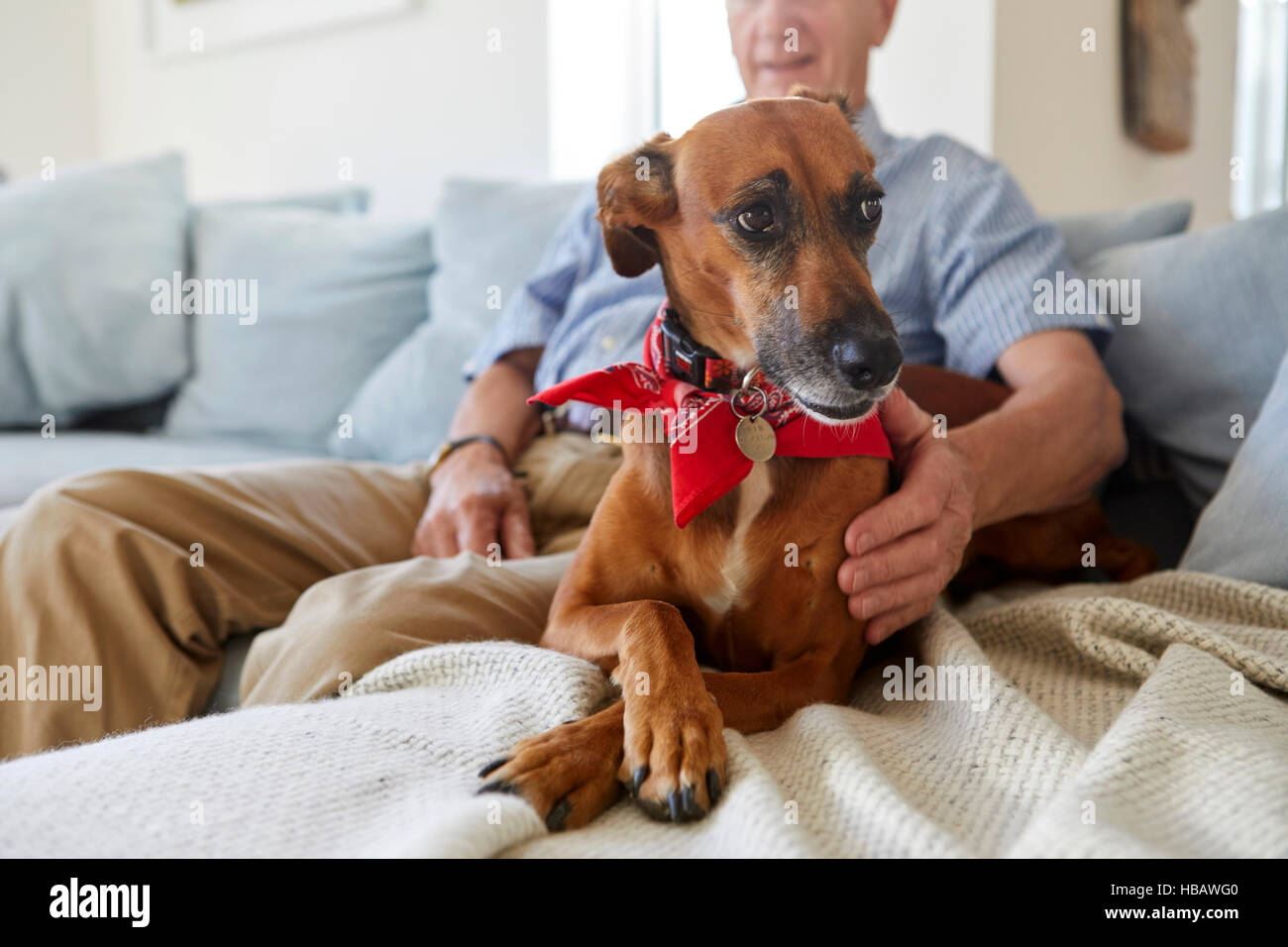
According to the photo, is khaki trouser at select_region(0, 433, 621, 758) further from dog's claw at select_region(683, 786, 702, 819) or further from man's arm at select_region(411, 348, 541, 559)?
dog's claw at select_region(683, 786, 702, 819)

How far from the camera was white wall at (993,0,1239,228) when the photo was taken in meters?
2.32

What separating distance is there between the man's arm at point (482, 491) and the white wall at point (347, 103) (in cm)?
148

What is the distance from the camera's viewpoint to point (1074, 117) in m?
2.75

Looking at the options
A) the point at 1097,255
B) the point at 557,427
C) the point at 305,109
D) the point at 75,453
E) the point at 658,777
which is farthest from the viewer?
the point at 305,109

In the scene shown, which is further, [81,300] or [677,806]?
[81,300]

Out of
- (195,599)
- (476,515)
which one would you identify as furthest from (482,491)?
(195,599)

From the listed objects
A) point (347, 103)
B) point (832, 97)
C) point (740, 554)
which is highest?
point (347, 103)

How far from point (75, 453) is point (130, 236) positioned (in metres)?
0.64

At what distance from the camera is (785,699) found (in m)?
0.83

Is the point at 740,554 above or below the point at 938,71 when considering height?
below

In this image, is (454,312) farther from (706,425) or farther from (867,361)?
(867,361)

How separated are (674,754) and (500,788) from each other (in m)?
0.12
